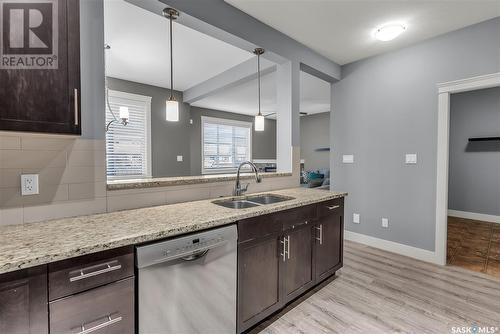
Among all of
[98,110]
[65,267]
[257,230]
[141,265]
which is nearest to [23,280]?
[65,267]

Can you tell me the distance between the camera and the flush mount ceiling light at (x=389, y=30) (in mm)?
2531

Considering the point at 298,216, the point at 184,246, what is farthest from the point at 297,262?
the point at 184,246

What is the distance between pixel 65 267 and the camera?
0.96m

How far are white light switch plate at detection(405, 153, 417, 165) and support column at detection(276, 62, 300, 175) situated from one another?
56.5 inches

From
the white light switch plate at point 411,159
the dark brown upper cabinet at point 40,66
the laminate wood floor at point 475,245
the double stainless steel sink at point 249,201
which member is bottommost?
the laminate wood floor at point 475,245

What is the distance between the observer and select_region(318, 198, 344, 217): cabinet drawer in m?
2.23

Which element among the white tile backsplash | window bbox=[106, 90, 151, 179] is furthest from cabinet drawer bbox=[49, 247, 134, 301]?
window bbox=[106, 90, 151, 179]

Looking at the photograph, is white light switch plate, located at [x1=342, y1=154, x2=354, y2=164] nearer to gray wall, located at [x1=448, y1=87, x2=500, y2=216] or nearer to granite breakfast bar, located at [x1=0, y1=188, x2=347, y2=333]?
granite breakfast bar, located at [x1=0, y1=188, x2=347, y2=333]

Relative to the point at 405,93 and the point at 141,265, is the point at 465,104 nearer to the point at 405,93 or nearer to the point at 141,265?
the point at 405,93

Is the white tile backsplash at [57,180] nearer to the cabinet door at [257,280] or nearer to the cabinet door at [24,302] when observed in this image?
the cabinet door at [24,302]

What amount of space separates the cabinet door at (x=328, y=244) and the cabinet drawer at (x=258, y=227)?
0.58m

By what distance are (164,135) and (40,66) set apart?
12.7ft

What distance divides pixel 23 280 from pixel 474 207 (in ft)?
21.4

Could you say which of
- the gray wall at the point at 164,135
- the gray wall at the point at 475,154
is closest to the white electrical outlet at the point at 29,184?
the gray wall at the point at 164,135
